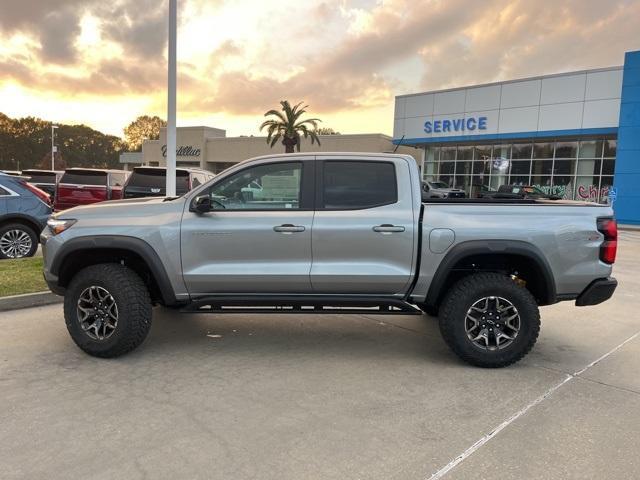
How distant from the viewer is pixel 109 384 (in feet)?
13.3

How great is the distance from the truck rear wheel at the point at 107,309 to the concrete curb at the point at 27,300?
6.65 feet

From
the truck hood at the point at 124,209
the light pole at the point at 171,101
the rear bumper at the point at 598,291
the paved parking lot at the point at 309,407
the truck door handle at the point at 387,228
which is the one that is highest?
the light pole at the point at 171,101

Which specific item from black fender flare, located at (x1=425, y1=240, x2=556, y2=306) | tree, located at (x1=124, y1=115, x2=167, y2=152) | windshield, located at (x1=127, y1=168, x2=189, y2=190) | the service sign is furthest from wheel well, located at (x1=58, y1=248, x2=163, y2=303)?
tree, located at (x1=124, y1=115, x2=167, y2=152)

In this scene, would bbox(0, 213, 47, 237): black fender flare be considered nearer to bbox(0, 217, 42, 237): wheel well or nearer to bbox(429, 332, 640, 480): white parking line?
bbox(0, 217, 42, 237): wheel well

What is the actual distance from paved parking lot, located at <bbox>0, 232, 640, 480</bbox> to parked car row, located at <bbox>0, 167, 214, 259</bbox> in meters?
3.71

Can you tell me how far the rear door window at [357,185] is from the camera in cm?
462

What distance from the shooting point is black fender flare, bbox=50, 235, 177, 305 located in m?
4.48

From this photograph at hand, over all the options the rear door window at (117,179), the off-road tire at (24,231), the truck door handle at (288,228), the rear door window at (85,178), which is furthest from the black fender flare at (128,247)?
the rear door window at (117,179)

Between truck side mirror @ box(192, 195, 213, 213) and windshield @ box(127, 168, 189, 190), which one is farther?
windshield @ box(127, 168, 189, 190)

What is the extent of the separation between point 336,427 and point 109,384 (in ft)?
6.14

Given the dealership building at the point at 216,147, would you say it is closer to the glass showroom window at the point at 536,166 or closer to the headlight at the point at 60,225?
the glass showroom window at the point at 536,166

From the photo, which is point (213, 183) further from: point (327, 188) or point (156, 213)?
point (327, 188)

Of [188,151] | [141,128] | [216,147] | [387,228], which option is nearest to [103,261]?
[387,228]

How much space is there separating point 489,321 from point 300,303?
168 cm
